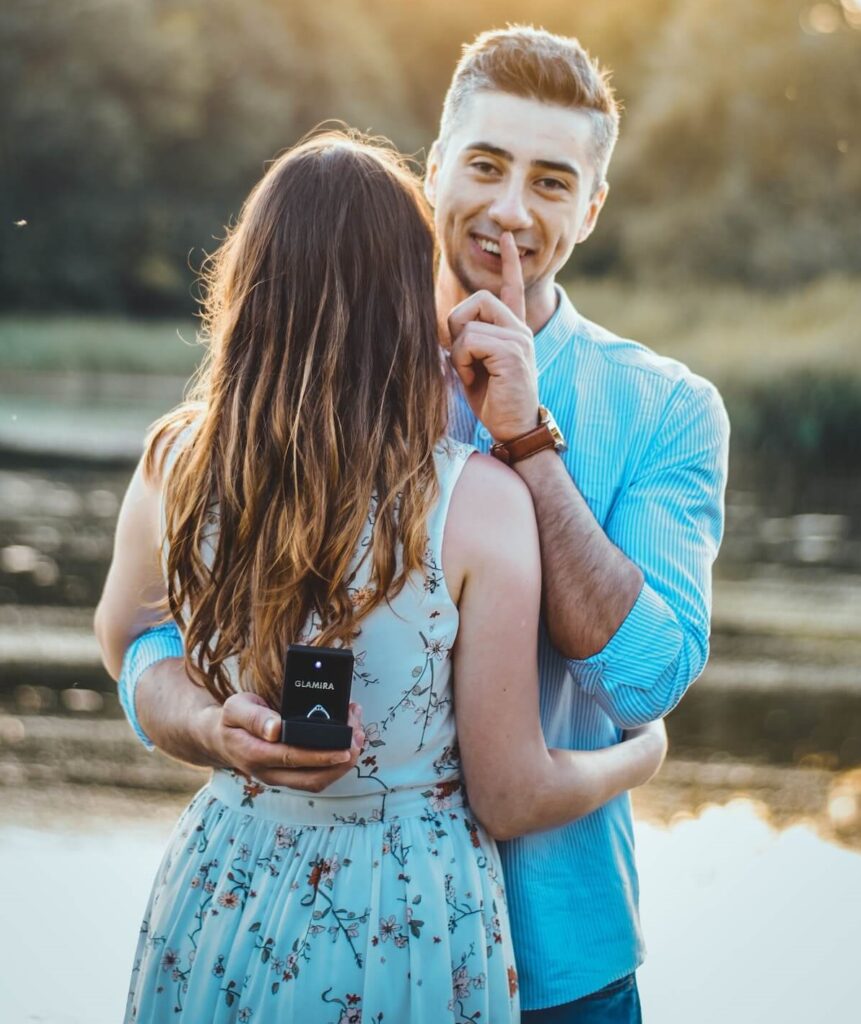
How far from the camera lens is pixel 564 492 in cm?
151

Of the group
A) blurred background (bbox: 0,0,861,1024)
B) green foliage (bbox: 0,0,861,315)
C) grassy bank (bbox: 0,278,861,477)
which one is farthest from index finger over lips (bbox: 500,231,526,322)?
green foliage (bbox: 0,0,861,315)

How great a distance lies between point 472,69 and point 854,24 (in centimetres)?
1122

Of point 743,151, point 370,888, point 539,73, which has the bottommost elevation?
point 370,888

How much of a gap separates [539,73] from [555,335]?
0.37 metres

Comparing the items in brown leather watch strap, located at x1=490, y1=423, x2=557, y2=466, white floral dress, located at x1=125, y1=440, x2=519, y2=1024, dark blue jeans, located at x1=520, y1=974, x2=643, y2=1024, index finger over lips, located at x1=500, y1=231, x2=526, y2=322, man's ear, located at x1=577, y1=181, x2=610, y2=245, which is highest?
man's ear, located at x1=577, y1=181, x2=610, y2=245

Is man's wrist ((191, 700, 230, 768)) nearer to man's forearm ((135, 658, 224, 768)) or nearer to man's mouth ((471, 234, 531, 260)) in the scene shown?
man's forearm ((135, 658, 224, 768))

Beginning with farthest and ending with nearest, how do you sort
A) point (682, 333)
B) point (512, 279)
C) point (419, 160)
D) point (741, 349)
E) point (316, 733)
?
point (682, 333) → point (741, 349) → point (419, 160) → point (512, 279) → point (316, 733)

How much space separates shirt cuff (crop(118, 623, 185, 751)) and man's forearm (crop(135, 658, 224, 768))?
0.6 inches

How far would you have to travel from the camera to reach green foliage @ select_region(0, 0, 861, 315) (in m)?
11.3

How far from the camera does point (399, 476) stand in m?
1.39

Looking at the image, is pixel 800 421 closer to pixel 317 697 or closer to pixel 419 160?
pixel 419 160

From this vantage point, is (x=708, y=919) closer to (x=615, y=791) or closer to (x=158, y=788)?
(x=158, y=788)

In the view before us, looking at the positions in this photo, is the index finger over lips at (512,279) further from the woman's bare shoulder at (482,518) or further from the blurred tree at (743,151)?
the blurred tree at (743,151)

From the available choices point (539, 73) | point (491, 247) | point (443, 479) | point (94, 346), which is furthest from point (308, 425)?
point (94, 346)
